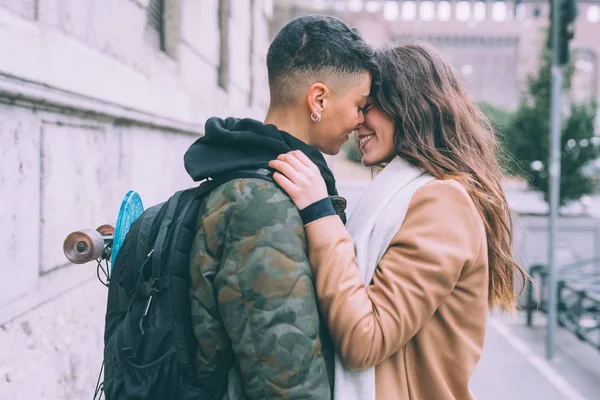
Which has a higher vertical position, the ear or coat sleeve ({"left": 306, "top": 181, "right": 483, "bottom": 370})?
the ear

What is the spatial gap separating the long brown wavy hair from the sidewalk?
148 inches

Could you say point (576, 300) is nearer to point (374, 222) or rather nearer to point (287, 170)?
point (374, 222)

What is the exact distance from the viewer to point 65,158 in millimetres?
2746

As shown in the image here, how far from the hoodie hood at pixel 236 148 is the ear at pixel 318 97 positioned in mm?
111

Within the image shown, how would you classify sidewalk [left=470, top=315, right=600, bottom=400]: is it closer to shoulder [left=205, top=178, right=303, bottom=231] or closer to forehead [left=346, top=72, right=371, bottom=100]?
forehead [left=346, top=72, right=371, bottom=100]

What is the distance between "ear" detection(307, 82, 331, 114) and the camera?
174 cm

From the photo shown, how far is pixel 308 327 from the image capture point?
147cm

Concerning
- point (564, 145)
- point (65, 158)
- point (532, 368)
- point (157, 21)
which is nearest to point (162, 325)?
point (65, 158)

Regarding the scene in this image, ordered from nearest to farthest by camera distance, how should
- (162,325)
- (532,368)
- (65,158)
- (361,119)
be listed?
1. (162,325)
2. (361,119)
3. (65,158)
4. (532,368)

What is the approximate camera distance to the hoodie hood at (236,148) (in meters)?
1.61

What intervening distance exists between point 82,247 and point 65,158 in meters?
1.05

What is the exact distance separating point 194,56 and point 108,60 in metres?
2.58

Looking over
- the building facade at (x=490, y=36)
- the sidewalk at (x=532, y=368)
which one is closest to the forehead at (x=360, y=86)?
the sidewalk at (x=532, y=368)

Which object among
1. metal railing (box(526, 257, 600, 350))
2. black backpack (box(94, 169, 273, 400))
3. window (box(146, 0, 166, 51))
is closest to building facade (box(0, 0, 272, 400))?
window (box(146, 0, 166, 51))
